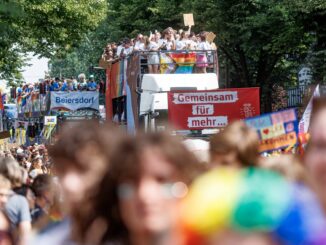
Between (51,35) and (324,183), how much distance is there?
100.0ft

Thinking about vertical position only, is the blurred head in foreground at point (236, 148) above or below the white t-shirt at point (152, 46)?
below

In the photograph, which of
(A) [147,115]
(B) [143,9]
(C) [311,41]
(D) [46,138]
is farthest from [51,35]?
(B) [143,9]

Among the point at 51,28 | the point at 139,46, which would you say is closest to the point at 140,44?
the point at 139,46

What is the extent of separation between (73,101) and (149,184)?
33.2 meters

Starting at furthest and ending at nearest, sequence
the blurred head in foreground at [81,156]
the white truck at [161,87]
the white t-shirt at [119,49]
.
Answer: the white t-shirt at [119,49] → the white truck at [161,87] → the blurred head in foreground at [81,156]

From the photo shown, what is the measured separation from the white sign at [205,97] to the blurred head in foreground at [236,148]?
15296mm

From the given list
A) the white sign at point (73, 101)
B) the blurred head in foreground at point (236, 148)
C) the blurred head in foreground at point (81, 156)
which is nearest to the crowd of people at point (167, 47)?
the white sign at point (73, 101)

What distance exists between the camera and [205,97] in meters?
19.8

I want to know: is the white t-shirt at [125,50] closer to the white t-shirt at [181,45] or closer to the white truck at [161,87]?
the white t-shirt at [181,45]

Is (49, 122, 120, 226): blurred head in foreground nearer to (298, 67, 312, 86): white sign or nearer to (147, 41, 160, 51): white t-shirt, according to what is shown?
(147, 41, 160, 51): white t-shirt

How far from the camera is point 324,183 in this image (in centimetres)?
275

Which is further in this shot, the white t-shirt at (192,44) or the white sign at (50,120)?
the white sign at (50,120)

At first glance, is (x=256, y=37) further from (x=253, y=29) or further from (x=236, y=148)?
(x=236, y=148)

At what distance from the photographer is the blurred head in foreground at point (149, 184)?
8.81ft
